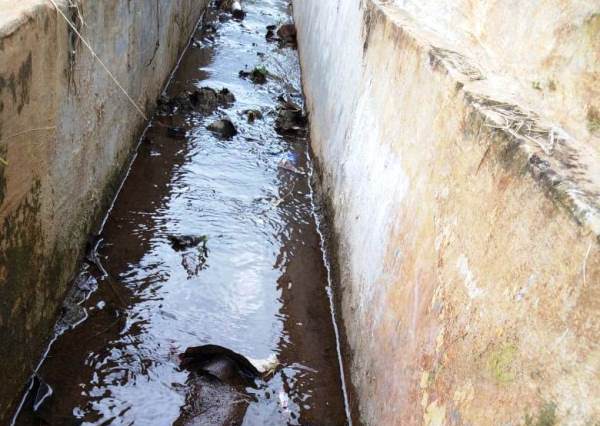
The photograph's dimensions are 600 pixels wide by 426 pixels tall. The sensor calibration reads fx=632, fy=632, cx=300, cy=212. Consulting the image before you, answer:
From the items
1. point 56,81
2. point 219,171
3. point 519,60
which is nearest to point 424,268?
point 519,60

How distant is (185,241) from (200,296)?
0.56 m

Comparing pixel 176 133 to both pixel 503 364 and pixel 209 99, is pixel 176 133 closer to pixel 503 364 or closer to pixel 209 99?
pixel 209 99

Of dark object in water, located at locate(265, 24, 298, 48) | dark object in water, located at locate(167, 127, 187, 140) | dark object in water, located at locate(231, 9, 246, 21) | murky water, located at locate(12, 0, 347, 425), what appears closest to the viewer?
murky water, located at locate(12, 0, 347, 425)

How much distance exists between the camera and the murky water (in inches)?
117

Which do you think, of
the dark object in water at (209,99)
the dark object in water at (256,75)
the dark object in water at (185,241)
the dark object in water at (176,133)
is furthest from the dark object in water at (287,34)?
the dark object in water at (185,241)

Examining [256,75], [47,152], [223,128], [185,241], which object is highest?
[47,152]

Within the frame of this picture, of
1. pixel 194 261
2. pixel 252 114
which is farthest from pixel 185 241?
pixel 252 114

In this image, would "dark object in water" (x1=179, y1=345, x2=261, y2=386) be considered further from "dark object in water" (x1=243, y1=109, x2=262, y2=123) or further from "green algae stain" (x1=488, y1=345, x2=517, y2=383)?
"dark object in water" (x1=243, y1=109, x2=262, y2=123)

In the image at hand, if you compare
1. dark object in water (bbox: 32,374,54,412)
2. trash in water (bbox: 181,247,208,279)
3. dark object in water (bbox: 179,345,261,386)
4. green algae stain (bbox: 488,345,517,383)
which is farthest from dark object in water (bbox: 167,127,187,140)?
green algae stain (bbox: 488,345,517,383)

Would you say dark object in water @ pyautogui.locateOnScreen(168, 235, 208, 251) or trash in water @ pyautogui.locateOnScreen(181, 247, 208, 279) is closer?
trash in water @ pyautogui.locateOnScreen(181, 247, 208, 279)

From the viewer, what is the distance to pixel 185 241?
4137 millimetres

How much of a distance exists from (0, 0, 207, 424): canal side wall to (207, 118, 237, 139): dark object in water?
4.30 feet

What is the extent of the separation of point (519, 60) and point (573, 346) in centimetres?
141

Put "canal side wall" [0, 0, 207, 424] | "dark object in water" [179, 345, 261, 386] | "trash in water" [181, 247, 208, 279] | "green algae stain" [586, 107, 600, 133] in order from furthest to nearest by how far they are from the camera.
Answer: "trash in water" [181, 247, 208, 279], "dark object in water" [179, 345, 261, 386], "canal side wall" [0, 0, 207, 424], "green algae stain" [586, 107, 600, 133]
